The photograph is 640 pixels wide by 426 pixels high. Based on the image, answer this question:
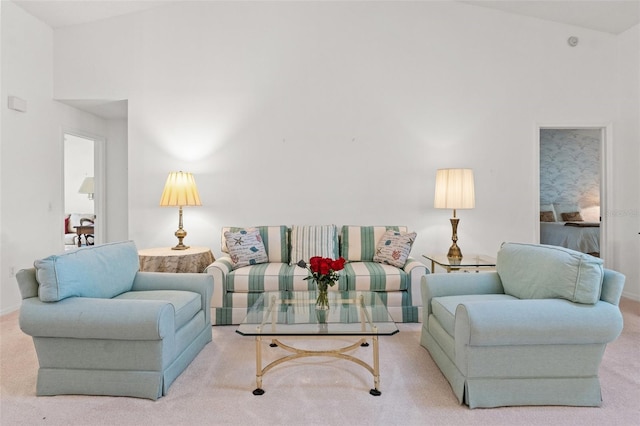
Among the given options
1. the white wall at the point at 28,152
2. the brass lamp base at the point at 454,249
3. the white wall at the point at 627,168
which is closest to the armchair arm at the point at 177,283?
the white wall at the point at 28,152

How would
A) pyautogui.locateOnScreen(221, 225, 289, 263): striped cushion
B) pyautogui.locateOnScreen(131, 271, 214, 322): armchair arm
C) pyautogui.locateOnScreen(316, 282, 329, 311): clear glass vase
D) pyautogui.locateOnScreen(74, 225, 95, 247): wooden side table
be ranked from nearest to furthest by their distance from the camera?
pyautogui.locateOnScreen(316, 282, 329, 311): clear glass vase
pyautogui.locateOnScreen(131, 271, 214, 322): armchair arm
pyautogui.locateOnScreen(221, 225, 289, 263): striped cushion
pyautogui.locateOnScreen(74, 225, 95, 247): wooden side table

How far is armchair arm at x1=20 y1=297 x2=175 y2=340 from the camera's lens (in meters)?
2.00

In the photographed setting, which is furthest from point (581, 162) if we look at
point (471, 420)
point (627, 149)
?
point (471, 420)

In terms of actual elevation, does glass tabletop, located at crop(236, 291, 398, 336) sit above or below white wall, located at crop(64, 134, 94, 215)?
below

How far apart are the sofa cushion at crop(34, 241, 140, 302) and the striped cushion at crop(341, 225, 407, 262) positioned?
1.94m

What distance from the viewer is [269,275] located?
3328mm

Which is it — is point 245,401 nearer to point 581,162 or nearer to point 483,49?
point 483,49

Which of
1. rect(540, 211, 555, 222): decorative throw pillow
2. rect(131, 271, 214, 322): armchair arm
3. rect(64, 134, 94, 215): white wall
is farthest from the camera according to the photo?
rect(64, 134, 94, 215): white wall

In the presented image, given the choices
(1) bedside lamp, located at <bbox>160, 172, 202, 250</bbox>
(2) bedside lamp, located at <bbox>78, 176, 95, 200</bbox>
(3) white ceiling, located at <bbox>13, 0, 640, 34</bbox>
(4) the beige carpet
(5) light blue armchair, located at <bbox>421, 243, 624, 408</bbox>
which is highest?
(3) white ceiling, located at <bbox>13, 0, 640, 34</bbox>

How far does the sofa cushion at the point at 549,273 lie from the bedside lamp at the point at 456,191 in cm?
112

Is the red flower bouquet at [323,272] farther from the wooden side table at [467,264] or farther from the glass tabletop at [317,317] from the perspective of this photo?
the wooden side table at [467,264]

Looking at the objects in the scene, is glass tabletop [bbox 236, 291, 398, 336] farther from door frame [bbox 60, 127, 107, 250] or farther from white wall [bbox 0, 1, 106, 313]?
door frame [bbox 60, 127, 107, 250]

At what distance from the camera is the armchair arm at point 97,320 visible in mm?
2000

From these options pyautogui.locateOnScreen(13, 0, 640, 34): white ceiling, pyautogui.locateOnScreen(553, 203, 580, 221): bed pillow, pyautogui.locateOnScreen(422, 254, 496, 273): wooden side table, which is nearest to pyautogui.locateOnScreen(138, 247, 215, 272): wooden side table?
pyautogui.locateOnScreen(422, 254, 496, 273): wooden side table
